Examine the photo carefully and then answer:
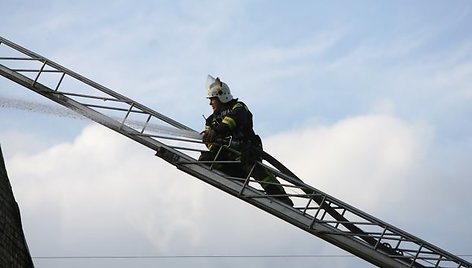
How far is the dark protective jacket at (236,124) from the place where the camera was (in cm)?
1120

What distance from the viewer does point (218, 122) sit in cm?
1162

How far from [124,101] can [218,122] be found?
4.43 ft

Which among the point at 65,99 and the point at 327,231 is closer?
the point at 327,231

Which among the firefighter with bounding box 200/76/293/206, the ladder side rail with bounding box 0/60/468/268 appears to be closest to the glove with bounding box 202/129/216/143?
the firefighter with bounding box 200/76/293/206

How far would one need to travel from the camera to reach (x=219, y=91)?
11.8 meters

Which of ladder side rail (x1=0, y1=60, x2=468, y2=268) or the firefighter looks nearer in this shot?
the firefighter

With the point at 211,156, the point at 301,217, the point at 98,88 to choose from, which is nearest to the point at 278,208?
the point at 301,217

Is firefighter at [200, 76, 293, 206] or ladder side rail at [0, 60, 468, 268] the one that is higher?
firefighter at [200, 76, 293, 206]

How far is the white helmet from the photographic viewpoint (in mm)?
11773

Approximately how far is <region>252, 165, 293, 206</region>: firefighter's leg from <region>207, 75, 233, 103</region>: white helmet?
110 centimetres

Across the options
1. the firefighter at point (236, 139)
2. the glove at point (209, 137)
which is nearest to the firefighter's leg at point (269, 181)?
the firefighter at point (236, 139)

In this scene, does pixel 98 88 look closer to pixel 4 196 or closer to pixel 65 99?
pixel 65 99

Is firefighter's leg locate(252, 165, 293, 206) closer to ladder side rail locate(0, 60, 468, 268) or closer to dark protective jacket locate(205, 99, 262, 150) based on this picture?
dark protective jacket locate(205, 99, 262, 150)

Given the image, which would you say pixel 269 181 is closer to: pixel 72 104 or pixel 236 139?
pixel 236 139
